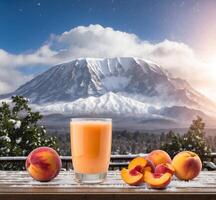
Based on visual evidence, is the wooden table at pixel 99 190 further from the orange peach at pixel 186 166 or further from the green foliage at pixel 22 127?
the green foliage at pixel 22 127

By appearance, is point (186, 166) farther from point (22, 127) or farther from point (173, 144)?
point (22, 127)

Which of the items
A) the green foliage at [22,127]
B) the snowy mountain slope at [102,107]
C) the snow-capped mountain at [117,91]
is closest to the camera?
the green foliage at [22,127]

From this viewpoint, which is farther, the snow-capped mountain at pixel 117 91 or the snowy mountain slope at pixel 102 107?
the snow-capped mountain at pixel 117 91

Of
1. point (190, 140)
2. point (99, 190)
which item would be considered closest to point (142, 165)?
point (99, 190)

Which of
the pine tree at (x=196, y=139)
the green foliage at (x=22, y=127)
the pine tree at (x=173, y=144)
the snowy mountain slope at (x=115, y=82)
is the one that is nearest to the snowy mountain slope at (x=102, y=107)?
the snowy mountain slope at (x=115, y=82)

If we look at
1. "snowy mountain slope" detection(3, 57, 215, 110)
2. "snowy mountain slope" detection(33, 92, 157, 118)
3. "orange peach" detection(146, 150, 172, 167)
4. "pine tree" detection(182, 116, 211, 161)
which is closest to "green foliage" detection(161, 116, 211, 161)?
"pine tree" detection(182, 116, 211, 161)

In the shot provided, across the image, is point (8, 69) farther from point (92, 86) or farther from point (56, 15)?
point (92, 86)

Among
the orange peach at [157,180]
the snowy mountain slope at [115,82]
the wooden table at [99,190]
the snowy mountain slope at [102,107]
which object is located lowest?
the wooden table at [99,190]

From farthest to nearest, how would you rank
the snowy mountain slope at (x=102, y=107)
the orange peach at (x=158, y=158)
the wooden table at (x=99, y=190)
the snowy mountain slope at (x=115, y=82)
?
1. the snowy mountain slope at (x=115, y=82)
2. the snowy mountain slope at (x=102, y=107)
3. the orange peach at (x=158, y=158)
4. the wooden table at (x=99, y=190)
